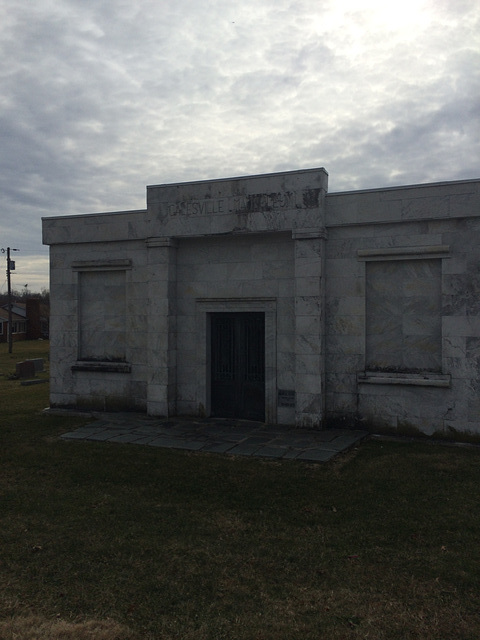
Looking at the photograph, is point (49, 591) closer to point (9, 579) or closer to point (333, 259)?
point (9, 579)

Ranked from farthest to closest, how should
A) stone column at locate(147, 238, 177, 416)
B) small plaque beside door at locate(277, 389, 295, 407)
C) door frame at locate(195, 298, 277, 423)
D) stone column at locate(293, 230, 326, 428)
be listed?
stone column at locate(147, 238, 177, 416) → door frame at locate(195, 298, 277, 423) → small plaque beside door at locate(277, 389, 295, 407) → stone column at locate(293, 230, 326, 428)

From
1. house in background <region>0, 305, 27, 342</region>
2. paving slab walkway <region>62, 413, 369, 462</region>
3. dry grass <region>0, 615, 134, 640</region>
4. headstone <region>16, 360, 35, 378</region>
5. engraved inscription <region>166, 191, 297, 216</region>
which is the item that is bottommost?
dry grass <region>0, 615, 134, 640</region>

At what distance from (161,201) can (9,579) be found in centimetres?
946

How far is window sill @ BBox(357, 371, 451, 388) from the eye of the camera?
35.6ft

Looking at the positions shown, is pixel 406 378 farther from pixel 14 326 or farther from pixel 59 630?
pixel 14 326

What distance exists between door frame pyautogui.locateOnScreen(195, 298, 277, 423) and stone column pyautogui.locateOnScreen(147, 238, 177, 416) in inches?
26.6

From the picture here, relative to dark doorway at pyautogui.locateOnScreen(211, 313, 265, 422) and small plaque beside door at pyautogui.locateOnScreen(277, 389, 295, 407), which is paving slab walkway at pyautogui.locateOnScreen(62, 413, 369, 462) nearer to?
dark doorway at pyautogui.locateOnScreen(211, 313, 265, 422)

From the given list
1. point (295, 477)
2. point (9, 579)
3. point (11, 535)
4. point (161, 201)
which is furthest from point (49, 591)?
point (161, 201)

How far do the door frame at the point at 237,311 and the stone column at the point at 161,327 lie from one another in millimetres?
676

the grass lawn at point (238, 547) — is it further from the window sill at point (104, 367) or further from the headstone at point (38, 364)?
the headstone at point (38, 364)

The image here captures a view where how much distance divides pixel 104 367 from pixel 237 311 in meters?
3.89

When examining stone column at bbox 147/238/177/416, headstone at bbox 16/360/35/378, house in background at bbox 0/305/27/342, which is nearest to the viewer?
stone column at bbox 147/238/177/416

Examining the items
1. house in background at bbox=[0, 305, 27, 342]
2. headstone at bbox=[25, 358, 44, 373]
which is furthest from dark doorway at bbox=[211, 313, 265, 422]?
house in background at bbox=[0, 305, 27, 342]

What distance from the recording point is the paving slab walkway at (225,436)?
10.1 metres
